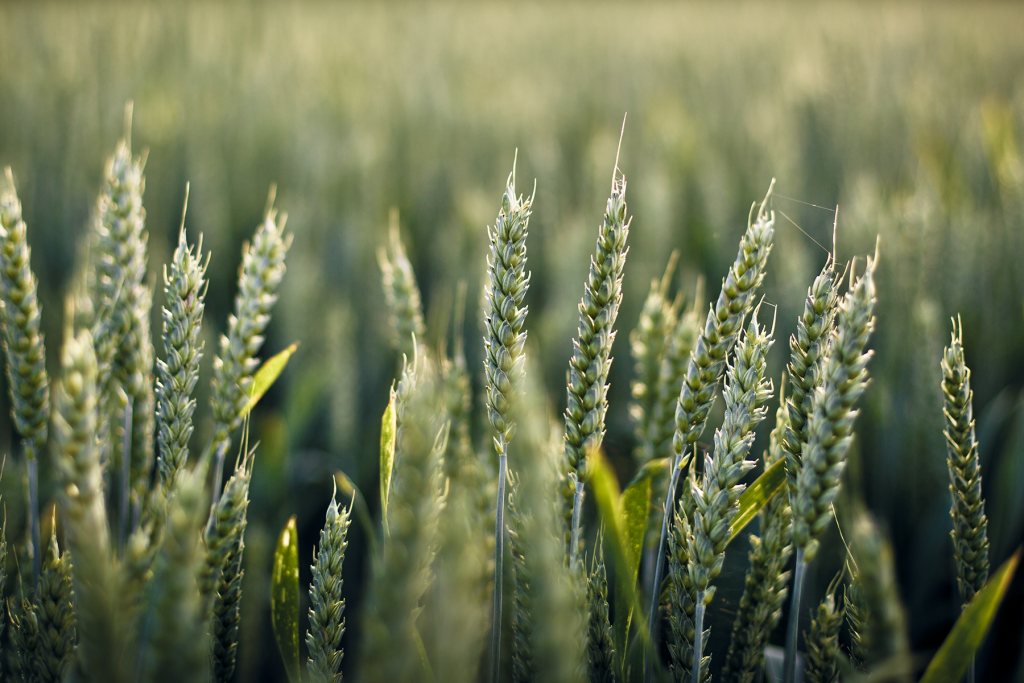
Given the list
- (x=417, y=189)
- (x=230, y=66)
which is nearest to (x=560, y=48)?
(x=230, y=66)

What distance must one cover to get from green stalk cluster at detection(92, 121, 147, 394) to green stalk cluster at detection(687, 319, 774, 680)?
44 centimetres

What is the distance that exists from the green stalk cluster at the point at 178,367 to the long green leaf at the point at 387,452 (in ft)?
0.43

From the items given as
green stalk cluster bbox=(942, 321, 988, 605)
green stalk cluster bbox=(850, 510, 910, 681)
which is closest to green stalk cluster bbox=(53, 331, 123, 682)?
green stalk cluster bbox=(850, 510, 910, 681)

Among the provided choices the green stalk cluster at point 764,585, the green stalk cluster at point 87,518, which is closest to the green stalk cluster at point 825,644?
the green stalk cluster at point 764,585

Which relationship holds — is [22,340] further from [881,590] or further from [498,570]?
[881,590]

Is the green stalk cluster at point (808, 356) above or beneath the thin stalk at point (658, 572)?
above

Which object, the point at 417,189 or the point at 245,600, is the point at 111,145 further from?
the point at 245,600

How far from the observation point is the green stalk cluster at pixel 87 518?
268 mm

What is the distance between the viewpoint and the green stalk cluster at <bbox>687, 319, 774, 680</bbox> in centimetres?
36

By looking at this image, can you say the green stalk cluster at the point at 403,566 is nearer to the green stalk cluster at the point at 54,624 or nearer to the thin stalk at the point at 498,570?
the thin stalk at the point at 498,570

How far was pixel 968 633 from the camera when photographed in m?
0.33

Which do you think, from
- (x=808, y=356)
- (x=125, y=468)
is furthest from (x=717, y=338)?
(x=125, y=468)

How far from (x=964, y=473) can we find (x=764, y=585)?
0.16m

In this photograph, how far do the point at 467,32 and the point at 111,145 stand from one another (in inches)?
99.3
